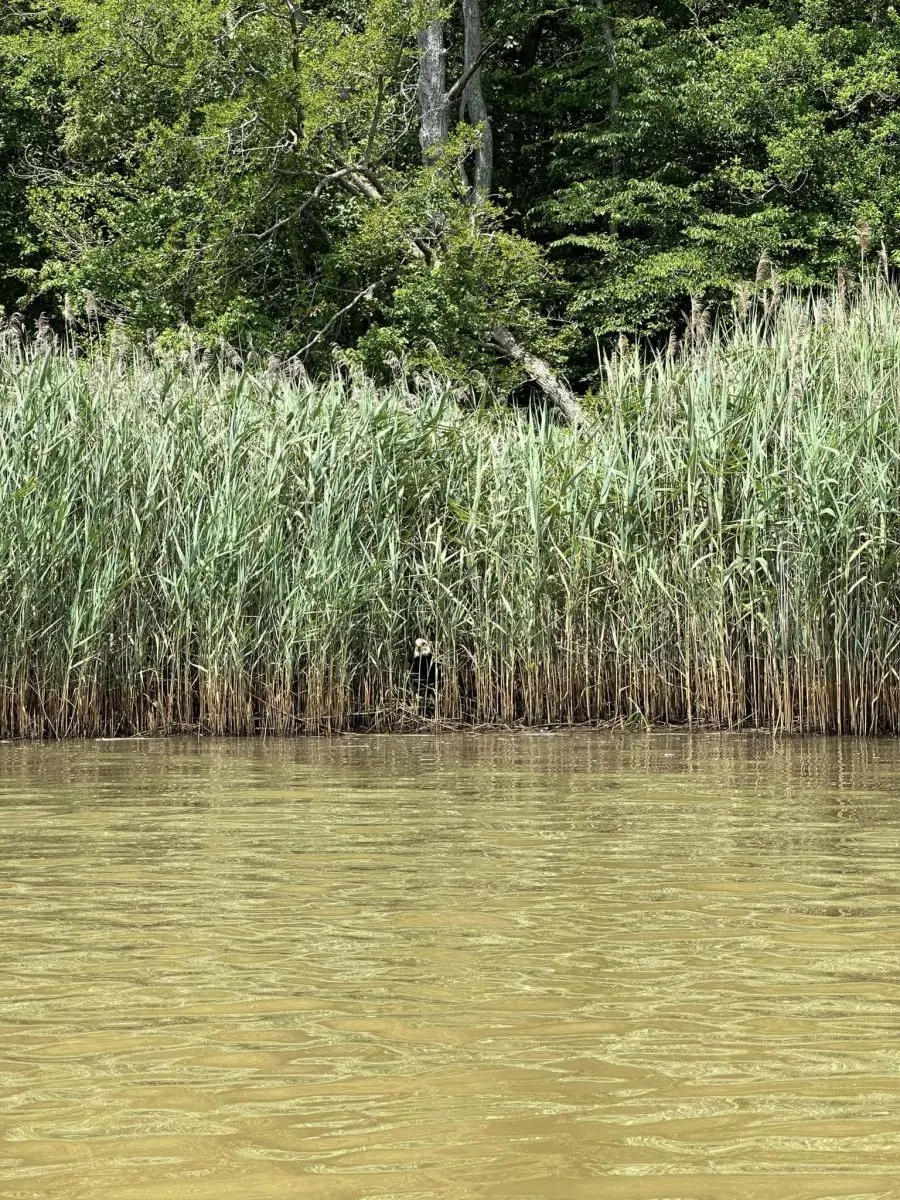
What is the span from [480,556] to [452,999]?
6487 millimetres

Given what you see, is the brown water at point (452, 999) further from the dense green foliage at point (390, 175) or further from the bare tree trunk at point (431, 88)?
the bare tree trunk at point (431, 88)

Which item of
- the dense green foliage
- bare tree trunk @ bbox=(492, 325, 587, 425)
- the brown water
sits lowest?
the brown water

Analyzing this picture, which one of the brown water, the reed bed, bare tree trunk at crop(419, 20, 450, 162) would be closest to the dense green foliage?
bare tree trunk at crop(419, 20, 450, 162)

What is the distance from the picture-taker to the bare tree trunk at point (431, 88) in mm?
22875

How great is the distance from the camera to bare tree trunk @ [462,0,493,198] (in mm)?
24453

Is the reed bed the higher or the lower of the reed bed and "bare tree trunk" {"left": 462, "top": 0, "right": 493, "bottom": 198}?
the lower

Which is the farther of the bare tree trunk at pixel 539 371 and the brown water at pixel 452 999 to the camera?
the bare tree trunk at pixel 539 371

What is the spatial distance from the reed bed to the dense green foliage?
9775 mm

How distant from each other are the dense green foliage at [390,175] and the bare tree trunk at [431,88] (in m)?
0.36

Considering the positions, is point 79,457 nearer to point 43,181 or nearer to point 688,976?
point 688,976

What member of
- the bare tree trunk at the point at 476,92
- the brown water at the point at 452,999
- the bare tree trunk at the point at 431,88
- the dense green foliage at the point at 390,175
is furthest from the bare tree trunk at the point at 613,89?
the brown water at the point at 452,999

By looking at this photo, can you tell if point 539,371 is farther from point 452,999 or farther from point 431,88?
point 452,999

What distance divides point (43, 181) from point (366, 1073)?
24091 mm

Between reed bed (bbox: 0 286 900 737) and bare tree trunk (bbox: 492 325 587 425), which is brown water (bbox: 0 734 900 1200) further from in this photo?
bare tree trunk (bbox: 492 325 587 425)
